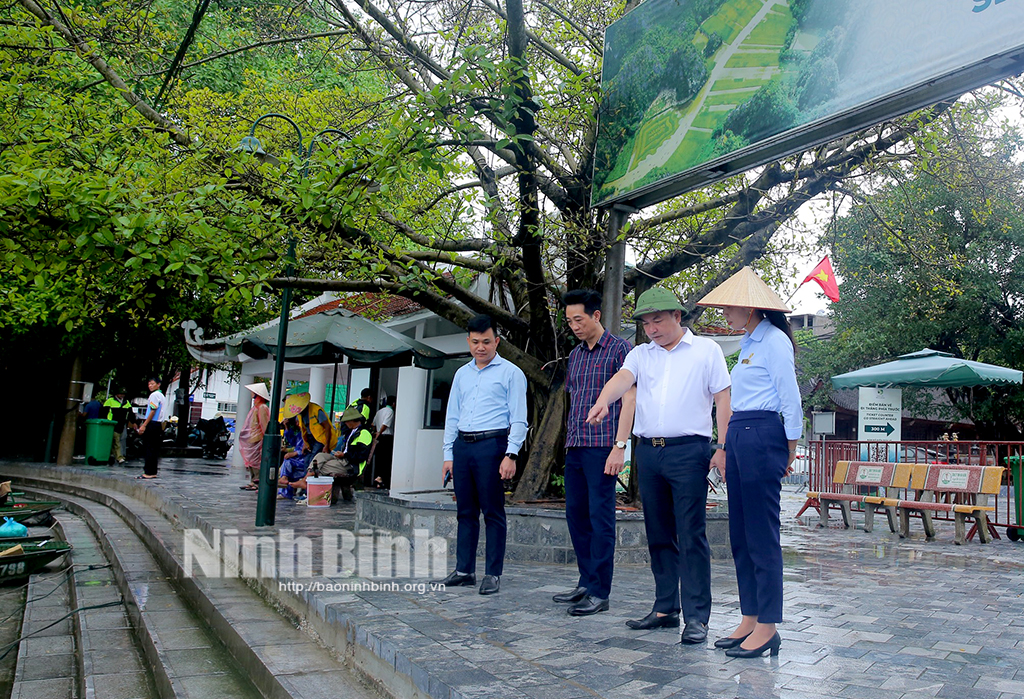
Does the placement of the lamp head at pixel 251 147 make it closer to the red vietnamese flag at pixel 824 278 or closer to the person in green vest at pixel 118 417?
the red vietnamese flag at pixel 824 278

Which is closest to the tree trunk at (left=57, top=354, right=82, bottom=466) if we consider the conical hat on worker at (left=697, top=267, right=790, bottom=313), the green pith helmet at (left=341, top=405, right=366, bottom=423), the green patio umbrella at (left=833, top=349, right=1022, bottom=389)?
the green pith helmet at (left=341, top=405, right=366, bottom=423)

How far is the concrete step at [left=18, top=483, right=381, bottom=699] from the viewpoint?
3707 mm

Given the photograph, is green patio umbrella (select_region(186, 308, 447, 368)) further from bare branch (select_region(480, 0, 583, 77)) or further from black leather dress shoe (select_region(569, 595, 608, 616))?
black leather dress shoe (select_region(569, 595, 608, 616))

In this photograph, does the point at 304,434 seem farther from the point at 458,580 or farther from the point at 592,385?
the point at 592,385

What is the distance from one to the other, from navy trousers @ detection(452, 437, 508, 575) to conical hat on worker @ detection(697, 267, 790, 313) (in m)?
1.85

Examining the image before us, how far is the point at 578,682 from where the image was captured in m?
3.11

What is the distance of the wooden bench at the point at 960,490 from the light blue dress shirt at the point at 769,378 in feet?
23.5

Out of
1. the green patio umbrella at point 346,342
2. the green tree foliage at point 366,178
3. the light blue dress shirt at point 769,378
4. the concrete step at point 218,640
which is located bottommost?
the concrete step at point 218,640

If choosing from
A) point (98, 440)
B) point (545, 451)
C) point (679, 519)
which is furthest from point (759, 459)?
point (98, 440)

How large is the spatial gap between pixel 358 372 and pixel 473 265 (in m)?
7.20

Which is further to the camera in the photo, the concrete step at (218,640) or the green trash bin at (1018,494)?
the green trash bin at (1018,494)

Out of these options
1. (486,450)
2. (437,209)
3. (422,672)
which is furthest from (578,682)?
(437,209)

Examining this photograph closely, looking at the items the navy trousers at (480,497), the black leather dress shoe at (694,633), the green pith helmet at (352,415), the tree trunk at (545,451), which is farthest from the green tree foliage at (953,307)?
the black leather dress shoe at (694,633)

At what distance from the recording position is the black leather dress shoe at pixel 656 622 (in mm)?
4125
